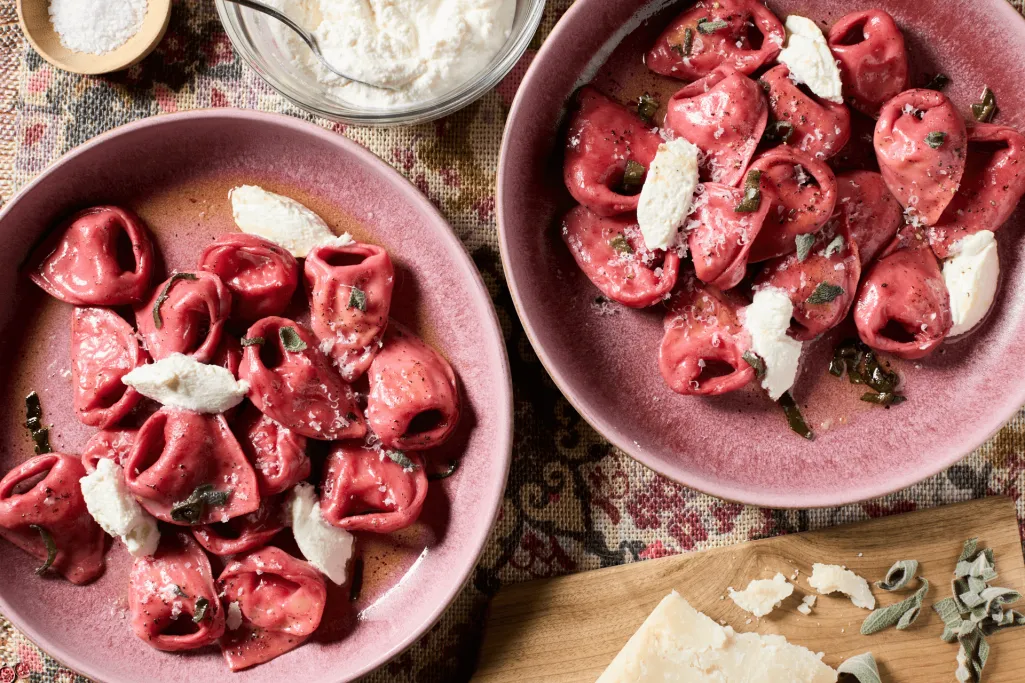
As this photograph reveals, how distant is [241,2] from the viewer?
5.90ft

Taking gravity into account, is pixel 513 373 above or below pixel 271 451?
above

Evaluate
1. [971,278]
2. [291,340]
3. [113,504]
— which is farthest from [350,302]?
[971,278]

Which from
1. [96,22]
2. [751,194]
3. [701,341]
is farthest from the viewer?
[96,22]

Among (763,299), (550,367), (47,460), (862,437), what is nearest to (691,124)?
(763,299)

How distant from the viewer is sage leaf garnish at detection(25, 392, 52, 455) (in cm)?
197

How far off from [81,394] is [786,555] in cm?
173

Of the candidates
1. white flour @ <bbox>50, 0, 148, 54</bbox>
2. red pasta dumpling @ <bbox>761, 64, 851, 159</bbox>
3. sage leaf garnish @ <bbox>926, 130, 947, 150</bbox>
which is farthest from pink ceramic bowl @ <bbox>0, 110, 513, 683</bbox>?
sage leaf garnish @ <bbox>926, 130, 947, 150</bbox>

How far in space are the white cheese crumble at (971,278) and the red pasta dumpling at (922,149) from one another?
11 centimetres

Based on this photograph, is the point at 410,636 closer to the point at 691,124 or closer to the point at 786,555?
the point at 786,555

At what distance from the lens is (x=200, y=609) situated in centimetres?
188

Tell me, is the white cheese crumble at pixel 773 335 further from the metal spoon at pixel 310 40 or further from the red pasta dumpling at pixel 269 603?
the red pasta dumpling at pixel 269 603

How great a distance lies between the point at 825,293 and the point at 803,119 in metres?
0.40

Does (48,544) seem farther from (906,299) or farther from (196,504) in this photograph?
(906,299)

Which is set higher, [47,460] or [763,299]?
[763,299]
